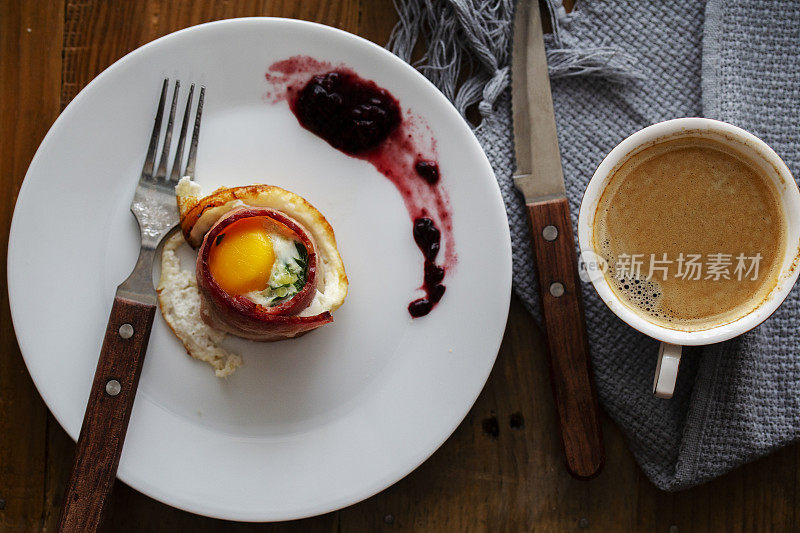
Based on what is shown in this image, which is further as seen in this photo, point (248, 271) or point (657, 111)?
point (657, 111)

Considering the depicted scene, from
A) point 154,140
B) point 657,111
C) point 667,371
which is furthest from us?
point 657,111

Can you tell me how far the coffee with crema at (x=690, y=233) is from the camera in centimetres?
159

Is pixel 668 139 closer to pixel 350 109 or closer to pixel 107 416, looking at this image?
pixel 350 109

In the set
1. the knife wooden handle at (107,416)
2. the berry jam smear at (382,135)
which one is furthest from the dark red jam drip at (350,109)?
the knife wooden handle at (107,416)

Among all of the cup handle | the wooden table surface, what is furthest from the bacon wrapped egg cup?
the cup handle

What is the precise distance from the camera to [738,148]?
5.20 ft

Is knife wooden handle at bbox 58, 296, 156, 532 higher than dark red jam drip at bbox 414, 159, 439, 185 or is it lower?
lower

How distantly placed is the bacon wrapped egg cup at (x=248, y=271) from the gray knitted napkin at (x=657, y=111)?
0.55 m

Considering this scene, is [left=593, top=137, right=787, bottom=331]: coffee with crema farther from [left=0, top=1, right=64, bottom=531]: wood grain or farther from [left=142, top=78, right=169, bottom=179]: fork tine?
[left=0, top=1, right=64, bottom=531]: wood grain

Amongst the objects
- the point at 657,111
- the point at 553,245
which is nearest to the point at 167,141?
the point at 553,245

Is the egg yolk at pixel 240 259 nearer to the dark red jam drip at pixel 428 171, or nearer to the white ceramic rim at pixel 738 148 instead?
the dark red jam drip at pixel 428 171

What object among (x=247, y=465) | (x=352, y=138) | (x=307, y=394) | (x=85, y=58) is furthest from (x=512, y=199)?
(x=85, y=58)

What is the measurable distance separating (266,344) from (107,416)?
0.42m

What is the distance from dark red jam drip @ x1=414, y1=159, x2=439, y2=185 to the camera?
5.70ft
